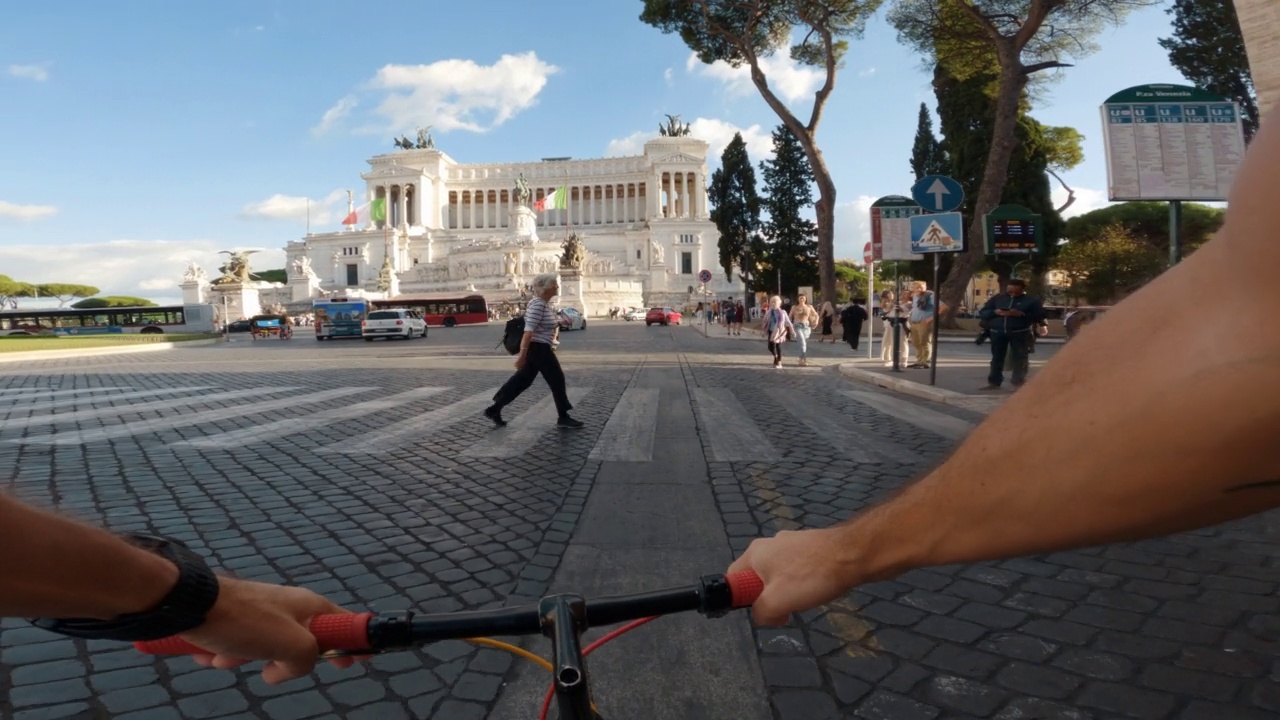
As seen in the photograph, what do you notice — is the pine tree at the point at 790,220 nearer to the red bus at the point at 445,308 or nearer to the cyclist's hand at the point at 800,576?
the red bus at the point at 445,308

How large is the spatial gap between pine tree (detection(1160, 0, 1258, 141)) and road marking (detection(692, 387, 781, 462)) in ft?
59.1

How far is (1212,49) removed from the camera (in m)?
21.0

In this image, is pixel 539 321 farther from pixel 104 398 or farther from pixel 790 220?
pixel 790 220

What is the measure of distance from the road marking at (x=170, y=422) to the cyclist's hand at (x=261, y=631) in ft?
22.3

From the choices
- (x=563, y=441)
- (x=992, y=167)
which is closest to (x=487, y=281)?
(x=992, y=167)

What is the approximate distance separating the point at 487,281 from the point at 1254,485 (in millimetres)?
70547

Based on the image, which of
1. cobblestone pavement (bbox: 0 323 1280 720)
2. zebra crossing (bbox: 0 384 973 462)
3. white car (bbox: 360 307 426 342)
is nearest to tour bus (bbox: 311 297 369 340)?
white car (bbox: 360 307 426 342)

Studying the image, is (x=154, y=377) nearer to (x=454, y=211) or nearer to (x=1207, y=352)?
(x=1207, y=352)

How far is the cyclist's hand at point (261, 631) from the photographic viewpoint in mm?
1033

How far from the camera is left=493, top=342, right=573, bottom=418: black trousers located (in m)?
7.30

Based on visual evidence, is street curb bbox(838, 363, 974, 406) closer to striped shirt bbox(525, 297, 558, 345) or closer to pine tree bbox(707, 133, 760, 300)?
striped shirt bbox(525, 297, 558, 345)

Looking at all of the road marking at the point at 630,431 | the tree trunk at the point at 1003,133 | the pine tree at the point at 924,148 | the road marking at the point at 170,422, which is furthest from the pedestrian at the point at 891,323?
the pine tree at the point at 924,148

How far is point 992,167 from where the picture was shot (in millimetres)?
17859

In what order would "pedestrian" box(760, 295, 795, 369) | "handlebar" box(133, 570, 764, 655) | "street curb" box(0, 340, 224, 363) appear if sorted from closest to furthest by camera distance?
"handlebar" box(133, 570, 764, 655)
"pedestrian" box(760, 295, 795, 369)
"street curb" box(0, 340, 224, 363)
